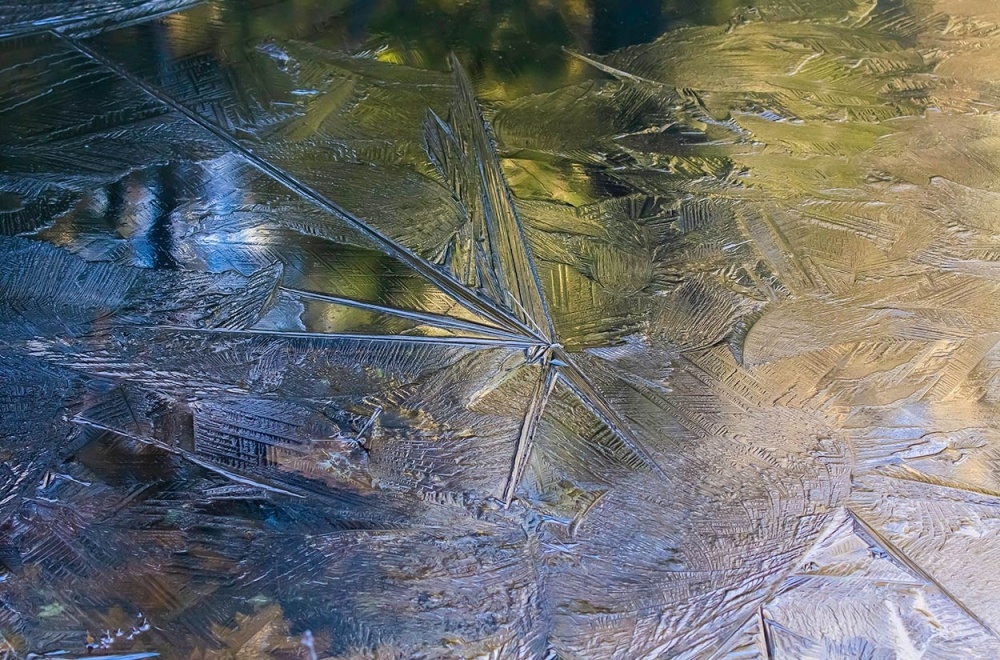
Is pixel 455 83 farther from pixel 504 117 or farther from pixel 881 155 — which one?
pixel 881 155

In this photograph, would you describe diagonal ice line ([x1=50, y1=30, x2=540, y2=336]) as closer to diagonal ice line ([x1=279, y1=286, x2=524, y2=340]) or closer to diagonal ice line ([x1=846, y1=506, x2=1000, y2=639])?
diagonal ice line ([x1=279, y1=286, x2=524, y2=340])

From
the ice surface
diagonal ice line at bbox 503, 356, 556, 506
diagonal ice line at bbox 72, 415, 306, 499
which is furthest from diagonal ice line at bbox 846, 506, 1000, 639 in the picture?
diagonal ice line at bbox 72, 415, 306, 499

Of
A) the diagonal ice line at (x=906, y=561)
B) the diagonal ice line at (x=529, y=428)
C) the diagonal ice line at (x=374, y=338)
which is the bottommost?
the diagonal ice line at (x=906, y=561)

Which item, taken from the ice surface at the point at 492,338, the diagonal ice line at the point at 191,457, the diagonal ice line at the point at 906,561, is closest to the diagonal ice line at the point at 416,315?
the ice surface at the point at 492,338

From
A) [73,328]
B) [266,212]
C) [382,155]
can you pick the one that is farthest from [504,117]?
[73,328]

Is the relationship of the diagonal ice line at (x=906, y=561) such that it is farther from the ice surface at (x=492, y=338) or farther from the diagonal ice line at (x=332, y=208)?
the diagonal ice line at (x=332, y=208)

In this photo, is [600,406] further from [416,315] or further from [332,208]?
[332,208]
